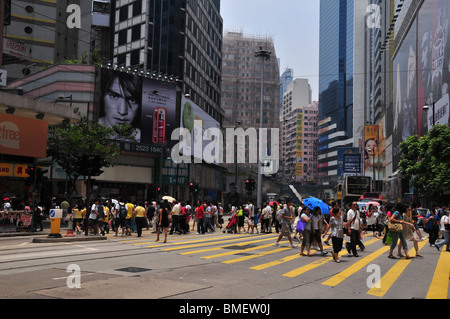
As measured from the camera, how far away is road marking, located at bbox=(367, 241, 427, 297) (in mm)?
8559

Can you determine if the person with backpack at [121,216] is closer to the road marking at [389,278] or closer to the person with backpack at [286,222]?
the person with backpack at [286,222]

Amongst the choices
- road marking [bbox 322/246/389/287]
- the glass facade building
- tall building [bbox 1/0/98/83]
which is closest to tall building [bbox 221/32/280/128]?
the glass facade building

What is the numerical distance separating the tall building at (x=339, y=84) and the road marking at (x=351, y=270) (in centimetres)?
14668

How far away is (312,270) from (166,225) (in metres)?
8.17

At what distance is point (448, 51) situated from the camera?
45625 millimetres

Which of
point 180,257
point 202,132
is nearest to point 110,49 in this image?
point 202,132

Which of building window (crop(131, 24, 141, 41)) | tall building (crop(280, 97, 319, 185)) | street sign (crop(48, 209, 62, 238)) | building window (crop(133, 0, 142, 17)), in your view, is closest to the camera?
street sign (crop(48, 209, 62, 238))

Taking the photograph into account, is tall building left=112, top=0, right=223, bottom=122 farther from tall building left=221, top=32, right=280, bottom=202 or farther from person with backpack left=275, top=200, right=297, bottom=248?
tall building left=221, top=32, right=280, bottom=202

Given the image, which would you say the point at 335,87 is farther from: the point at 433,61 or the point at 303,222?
the point at 303,222

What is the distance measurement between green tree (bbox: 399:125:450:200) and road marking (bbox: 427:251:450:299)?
2132cm

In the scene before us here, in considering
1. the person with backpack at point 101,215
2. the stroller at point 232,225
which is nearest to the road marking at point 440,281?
the stroller at point 232,225

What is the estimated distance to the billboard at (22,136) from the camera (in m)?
24.0

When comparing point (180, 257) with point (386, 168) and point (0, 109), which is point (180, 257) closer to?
point (0, 109)

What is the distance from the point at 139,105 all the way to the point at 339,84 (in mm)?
142868
